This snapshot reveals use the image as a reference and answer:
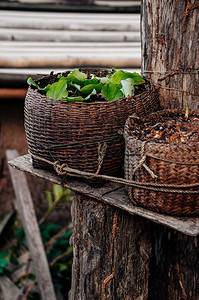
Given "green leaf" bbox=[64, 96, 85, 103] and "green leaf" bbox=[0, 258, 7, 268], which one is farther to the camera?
"green leaf" bbox=[0, 258, 7, 268]

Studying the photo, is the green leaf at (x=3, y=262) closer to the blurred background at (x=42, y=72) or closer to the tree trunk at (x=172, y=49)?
the blurred background at (x=42, y=72)

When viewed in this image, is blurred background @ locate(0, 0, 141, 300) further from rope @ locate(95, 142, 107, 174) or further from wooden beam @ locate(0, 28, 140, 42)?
rope @ locate(95, 142, 107, 174)

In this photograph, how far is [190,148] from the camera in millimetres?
1694

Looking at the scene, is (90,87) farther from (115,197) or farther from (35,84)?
(115,197)

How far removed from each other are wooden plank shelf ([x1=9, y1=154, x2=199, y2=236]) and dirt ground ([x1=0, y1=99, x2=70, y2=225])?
153cm

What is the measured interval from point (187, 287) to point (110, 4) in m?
3.66

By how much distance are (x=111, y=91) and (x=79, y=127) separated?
0.27 meters

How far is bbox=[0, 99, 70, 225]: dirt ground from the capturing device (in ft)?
12.6

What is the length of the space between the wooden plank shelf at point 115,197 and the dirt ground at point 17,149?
153cm

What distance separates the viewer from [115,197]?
6.49ft

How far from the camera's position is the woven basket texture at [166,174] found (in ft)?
5.59

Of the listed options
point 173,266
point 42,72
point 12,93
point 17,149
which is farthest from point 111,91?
point 17,149

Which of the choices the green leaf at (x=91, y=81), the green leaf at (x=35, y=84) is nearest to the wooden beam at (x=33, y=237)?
the green leaf at (x=35, y=84)

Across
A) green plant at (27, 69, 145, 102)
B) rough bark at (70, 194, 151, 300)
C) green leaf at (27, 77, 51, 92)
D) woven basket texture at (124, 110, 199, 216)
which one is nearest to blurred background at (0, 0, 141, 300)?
green leaf at (27, 77, 51, 92)
